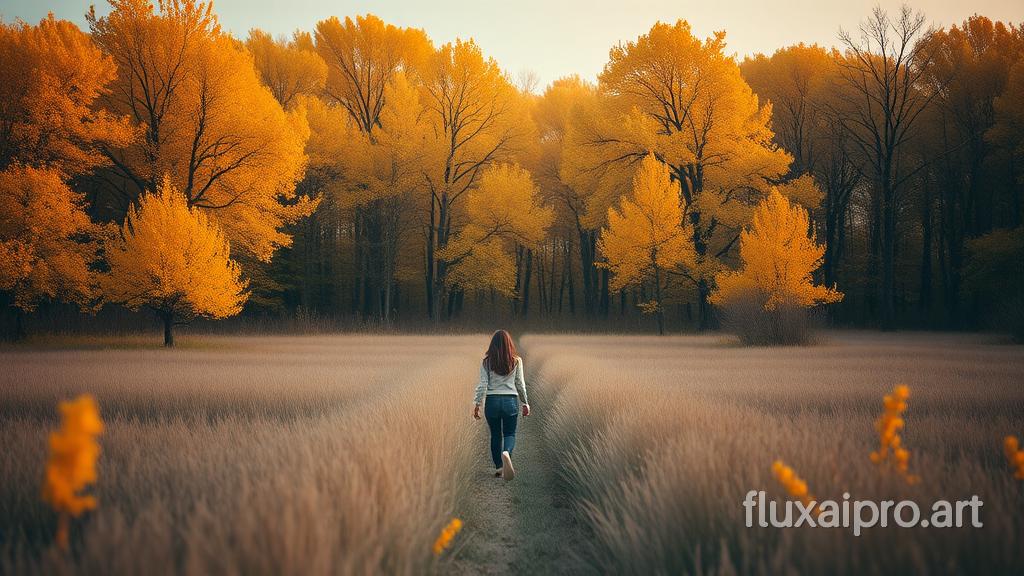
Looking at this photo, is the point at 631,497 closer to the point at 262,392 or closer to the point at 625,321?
the point at 262,392

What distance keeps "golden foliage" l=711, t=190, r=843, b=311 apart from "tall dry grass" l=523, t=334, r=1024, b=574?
9.52 metres

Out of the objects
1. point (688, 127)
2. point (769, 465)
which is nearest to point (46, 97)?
point (769, 465)

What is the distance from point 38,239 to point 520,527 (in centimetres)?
2045

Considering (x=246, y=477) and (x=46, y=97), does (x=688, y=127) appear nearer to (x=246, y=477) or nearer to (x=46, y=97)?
(x=46, y=97)

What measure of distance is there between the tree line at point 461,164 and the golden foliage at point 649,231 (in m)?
0.12

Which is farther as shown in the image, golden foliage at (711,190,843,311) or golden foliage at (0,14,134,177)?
golden foliage at (711,190,843,311)

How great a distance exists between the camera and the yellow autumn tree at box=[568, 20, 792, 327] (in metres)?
26.6

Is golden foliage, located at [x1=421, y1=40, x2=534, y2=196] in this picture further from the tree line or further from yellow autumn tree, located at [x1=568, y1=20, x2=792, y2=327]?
yellow autumn tree, located at [x1=568, y1=20, x2=792, y2=327]

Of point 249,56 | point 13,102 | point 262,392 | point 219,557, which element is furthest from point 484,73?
point 219,557

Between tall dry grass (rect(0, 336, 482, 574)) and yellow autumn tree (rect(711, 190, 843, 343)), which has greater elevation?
yellow autumn tree (rect(711, 190, 843, 343))

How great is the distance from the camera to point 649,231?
2534 centimetres

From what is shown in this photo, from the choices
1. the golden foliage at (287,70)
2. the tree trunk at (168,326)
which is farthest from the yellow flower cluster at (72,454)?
the golden foliage at (287,70)

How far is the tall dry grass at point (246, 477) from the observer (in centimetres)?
209

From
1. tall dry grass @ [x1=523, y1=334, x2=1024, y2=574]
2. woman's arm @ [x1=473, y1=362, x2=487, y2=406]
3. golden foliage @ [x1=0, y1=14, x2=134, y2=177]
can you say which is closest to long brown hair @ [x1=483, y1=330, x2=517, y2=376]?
woman's arm @ [x1=473, y1=362, x2=487, y2=406]
